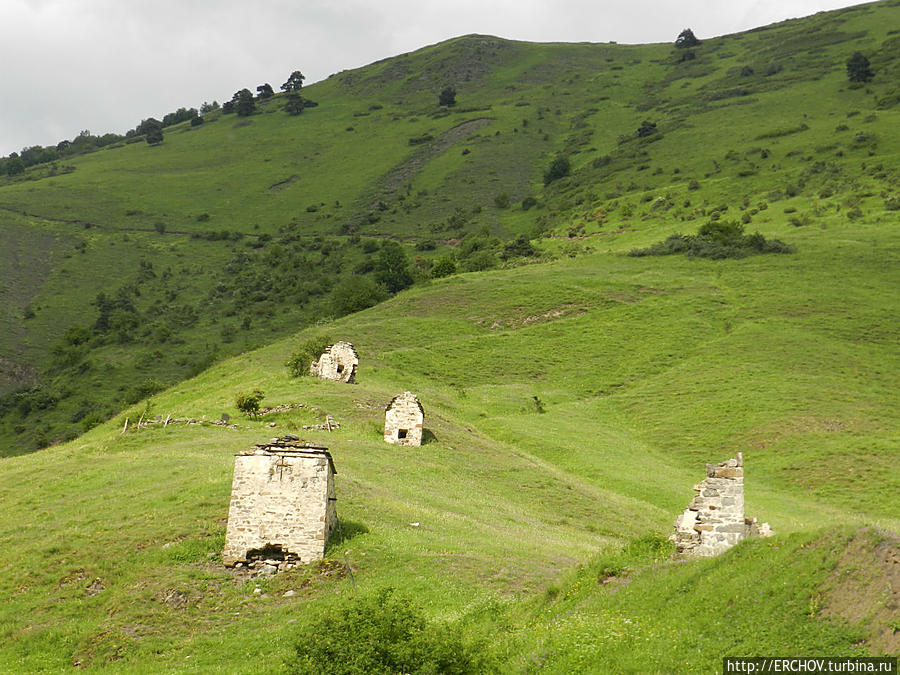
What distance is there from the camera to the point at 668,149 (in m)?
155

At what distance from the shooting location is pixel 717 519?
17531mm

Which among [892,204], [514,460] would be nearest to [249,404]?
[514,460]

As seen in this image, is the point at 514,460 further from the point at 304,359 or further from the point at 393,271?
the point at 393,271

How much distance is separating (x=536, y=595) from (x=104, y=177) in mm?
189498

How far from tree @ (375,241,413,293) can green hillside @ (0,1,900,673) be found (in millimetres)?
1464

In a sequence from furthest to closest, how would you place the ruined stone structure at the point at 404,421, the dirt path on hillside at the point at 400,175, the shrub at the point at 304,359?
the dirt path on hillside at the point at 400,175
the shrub at the point at 304,359
the ruined stone structure at the point at 404,421

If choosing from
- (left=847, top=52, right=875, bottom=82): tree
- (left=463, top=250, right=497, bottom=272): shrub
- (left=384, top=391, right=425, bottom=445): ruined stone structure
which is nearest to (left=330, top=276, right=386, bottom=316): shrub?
(left=463, top=250, right=497, bottom=272): shrub

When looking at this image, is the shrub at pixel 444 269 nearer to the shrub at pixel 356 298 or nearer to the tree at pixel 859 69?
the shrub at pixel 356 298

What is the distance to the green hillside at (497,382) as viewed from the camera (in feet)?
57.5

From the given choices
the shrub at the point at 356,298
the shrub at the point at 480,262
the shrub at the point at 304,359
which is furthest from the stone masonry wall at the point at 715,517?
the shrub at the point at 480,262

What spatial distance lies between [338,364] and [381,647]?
40.4m

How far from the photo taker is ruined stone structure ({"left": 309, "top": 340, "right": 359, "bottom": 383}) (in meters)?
53.9

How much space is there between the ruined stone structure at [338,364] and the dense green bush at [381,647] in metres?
38.8

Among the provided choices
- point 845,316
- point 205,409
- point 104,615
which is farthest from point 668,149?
point 104,615
